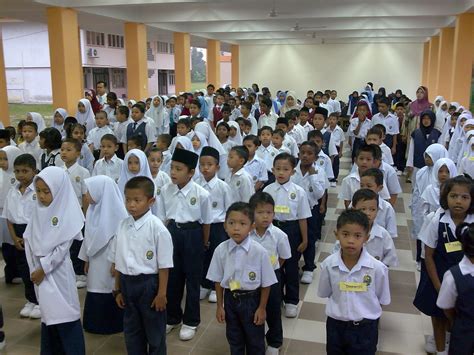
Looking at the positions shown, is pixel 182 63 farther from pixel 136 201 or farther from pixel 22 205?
pixel 136 201

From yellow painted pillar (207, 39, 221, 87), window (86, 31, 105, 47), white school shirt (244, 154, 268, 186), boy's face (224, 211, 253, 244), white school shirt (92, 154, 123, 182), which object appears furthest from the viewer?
window (86, 31, 105, 47)

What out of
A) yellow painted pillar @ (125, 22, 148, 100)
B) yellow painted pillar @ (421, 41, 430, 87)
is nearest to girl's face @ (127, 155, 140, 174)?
yellow painted pillar @ (125, 22, 148, 100)

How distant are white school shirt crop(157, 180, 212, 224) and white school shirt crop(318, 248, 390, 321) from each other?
1.27 metres

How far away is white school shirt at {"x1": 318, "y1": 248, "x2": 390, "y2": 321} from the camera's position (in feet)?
8.23

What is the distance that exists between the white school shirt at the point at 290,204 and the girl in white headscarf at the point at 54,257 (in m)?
1.64

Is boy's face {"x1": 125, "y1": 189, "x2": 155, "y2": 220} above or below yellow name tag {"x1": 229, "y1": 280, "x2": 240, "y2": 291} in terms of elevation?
above

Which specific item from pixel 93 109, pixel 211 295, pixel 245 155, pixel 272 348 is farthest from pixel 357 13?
pixel 272 348

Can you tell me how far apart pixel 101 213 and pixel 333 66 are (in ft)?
68.0

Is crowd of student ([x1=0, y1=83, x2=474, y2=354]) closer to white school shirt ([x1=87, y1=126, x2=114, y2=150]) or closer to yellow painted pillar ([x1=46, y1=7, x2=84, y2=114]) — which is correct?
white school shirt ([x1=87, y1=126, x2=114, y2=150])

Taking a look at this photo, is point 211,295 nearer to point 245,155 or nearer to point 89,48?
point 245,155

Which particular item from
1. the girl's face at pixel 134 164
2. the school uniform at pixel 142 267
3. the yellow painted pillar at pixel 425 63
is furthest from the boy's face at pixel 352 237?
the yellow painted pillar at pixel 425 63

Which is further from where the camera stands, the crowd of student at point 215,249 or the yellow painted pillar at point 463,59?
the yellow painted pillar at point 463,59

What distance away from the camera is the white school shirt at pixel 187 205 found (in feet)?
11.5

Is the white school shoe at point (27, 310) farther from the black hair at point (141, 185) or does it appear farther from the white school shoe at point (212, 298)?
the black hair at point (141, 185)
